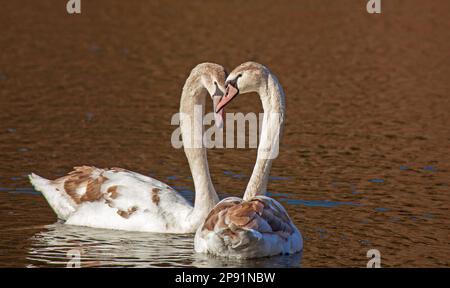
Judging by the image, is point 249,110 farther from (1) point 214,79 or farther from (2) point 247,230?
(2) point 247,230

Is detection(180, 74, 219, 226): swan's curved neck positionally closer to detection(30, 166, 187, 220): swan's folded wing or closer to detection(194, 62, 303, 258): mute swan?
detection(30, 166, 187, 220): swan's folded wing

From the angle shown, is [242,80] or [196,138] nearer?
[242,80]

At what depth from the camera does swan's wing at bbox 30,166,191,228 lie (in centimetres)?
1281

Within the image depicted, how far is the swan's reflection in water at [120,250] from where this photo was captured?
1121 centimetres

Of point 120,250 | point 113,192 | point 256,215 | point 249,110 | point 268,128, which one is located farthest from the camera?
point 249,110

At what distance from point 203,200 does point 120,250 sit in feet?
4.63

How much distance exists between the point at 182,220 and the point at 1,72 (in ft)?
38.4

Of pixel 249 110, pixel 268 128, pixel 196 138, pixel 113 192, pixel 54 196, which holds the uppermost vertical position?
pixel 268 128

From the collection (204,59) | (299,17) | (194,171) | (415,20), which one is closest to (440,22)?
(415,20)

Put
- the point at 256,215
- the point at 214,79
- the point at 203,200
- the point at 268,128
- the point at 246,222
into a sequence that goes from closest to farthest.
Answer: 1. the point at 246,222
2. the point at 256,215
3. the point at 268,128
4. the point at 214,79
5. the point at 203,200

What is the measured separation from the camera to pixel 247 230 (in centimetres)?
1089

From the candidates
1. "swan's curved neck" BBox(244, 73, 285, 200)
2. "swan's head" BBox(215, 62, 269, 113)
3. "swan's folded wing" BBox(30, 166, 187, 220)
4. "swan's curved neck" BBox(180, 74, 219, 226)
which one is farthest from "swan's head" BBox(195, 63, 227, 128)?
"swan's folded wing" BBox(30, 166, 187, 220)

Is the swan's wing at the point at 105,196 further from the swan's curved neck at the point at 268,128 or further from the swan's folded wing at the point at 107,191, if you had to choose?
the swan's curved neck at the point at 268,128

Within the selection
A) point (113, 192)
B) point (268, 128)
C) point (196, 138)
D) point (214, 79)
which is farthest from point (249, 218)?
point (113, 192)
